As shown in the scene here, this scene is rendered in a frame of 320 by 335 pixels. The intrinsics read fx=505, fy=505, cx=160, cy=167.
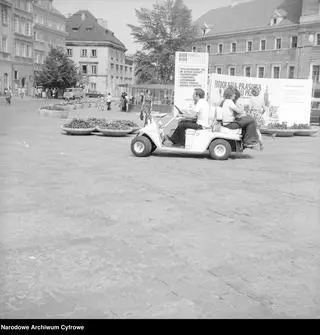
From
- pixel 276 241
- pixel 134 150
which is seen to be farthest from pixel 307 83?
pixel 276 241

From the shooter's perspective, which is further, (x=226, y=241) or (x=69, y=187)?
(x=69, y=187)

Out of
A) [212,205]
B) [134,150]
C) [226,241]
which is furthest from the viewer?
[134,150]

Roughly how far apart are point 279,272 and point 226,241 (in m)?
0.90

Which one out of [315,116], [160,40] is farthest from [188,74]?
[160,40]

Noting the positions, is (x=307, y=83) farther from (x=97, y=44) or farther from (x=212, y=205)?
(x=97, y=44)

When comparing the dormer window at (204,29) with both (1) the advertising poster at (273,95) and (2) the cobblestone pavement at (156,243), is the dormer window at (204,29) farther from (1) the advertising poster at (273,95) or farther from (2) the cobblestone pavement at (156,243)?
(2) the cobblestone pavement at (156,243)

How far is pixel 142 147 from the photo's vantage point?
11.9 meters

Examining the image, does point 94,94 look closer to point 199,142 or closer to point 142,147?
point 142,147

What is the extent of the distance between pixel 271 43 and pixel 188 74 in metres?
46.9

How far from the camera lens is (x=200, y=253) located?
4805 mm

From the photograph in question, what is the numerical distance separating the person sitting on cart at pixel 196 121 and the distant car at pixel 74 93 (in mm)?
54120

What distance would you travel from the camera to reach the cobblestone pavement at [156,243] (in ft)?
12.0

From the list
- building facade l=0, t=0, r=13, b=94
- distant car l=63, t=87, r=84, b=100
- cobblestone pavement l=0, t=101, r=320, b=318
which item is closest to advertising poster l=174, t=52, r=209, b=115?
building facade l=0, t=0, r=13, b=94

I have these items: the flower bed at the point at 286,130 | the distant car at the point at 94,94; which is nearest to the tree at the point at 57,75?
the distant car at the point at 94,94
